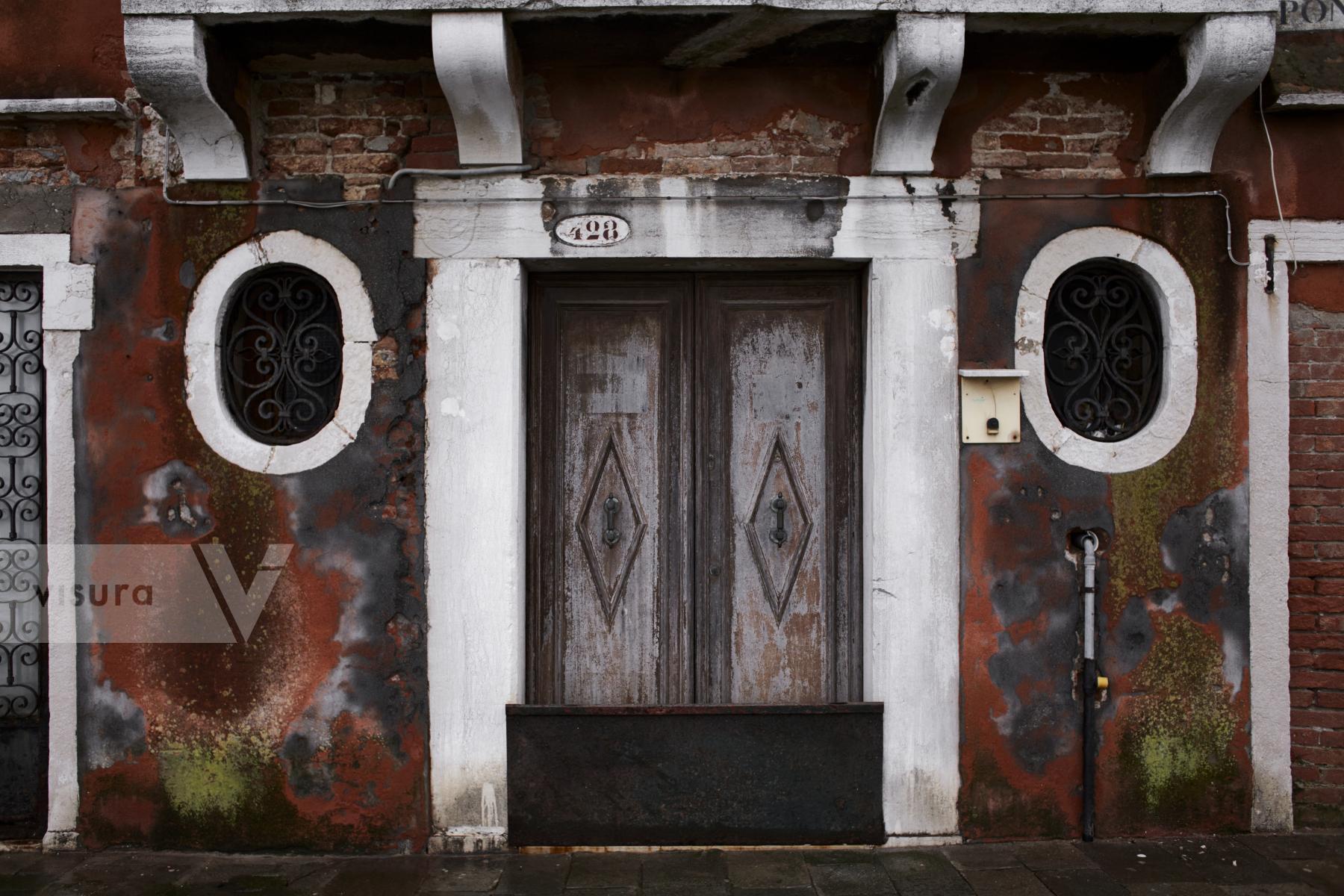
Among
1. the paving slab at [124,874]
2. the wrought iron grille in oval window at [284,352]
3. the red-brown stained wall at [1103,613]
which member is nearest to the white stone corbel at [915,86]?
the red-brown stained wall at [1103,613]

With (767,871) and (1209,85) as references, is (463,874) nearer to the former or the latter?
(767,871)

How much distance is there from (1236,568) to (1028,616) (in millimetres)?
913

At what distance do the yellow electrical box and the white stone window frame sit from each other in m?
3.78

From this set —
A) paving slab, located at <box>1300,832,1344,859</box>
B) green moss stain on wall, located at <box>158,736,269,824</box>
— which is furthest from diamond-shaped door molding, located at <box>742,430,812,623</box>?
paving slab, located at <box>1300,832,1344,859</box>

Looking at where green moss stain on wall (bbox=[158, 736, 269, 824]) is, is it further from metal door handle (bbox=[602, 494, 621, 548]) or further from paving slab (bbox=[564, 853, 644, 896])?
metal door handle (bbox=[602, 494, 621, 548])

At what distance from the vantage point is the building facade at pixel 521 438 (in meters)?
4.08

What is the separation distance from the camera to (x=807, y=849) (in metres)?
4.07

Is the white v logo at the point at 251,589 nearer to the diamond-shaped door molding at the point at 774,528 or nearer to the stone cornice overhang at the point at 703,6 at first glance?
the diamond-shaped door molding at the point at 774,528

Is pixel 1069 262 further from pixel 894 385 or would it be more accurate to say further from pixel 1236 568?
pixel 1236 568

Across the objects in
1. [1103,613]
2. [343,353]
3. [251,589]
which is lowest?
[1103,613]

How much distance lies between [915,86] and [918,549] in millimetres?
1923

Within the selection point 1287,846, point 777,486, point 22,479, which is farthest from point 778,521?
point 22,479

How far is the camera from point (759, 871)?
3.85 meters

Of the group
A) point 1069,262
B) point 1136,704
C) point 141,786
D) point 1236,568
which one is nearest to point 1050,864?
point 1136,704
